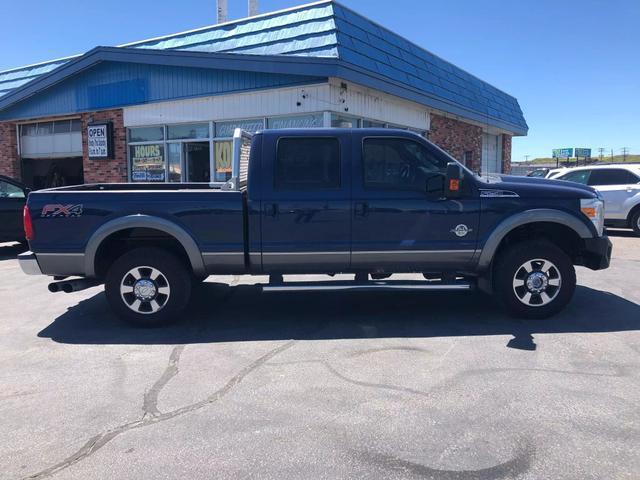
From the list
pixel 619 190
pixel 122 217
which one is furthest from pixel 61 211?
pixel 619 190

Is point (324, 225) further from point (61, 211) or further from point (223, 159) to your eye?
point (223, 159)

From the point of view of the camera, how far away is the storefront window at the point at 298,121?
1195 cm

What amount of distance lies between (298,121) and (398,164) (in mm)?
7286

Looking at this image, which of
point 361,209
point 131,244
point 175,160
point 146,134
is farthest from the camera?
point 146,134

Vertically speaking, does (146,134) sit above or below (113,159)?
above

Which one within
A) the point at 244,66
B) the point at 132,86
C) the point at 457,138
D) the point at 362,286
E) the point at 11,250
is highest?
the point at 132,86

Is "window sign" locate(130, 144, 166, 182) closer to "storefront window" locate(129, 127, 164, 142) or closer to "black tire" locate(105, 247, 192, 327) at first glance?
"storefront window" locate(129, 127, 164, 142)

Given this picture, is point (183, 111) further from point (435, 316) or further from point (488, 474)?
point (488, 474)

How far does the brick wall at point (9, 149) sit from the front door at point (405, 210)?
17395mm

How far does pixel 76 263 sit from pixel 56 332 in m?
0.78

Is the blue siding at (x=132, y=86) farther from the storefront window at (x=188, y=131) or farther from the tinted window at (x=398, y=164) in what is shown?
the tinted window at (x=398, y=164)

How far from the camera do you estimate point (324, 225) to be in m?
5.29

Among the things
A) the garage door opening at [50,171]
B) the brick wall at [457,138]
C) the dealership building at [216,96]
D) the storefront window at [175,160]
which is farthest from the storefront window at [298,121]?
the garage door opening at [50,171]

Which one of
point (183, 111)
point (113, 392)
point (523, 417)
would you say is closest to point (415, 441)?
point (523, 417)
